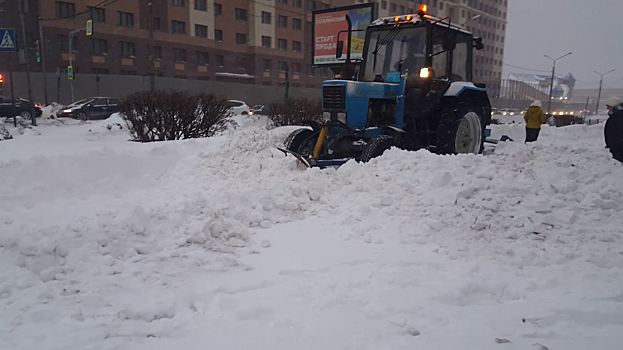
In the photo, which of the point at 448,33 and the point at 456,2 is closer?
the point at 448,33

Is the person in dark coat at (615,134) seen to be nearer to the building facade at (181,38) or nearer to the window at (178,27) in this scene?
the building facade at (181,38)

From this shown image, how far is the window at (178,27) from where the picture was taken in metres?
42.6

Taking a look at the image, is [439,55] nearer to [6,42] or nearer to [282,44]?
[6,42]

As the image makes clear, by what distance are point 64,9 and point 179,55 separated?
401 inches

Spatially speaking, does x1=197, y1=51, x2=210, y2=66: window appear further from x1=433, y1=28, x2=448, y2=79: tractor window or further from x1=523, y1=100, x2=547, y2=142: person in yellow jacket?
x1=433, y1=28, x2=448, y2=79: tractor window

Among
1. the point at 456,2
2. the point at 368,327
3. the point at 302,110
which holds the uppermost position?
the point at 456,2

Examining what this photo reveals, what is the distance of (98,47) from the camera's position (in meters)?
38.9

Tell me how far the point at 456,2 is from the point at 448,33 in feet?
263

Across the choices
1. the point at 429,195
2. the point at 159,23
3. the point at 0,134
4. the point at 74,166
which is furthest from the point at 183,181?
the point at 159,23

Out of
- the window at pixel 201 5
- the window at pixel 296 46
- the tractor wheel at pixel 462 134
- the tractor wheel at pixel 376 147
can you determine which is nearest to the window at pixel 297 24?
the window at pixel 296 46

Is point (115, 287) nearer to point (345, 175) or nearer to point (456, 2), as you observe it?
point (345, 175)

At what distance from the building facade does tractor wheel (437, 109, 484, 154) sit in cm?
2695

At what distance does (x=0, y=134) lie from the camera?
1297 cm

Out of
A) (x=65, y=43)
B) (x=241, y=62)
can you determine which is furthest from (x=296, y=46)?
(x=65, y=43)
